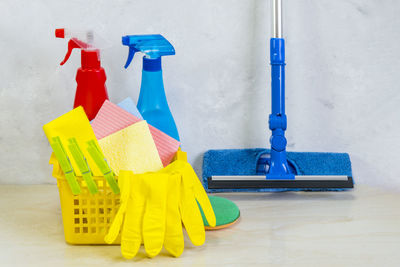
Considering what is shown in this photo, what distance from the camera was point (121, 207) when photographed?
84 centimetres

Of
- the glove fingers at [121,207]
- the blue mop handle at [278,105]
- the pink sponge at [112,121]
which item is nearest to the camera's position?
the glove fingers at [121,207]

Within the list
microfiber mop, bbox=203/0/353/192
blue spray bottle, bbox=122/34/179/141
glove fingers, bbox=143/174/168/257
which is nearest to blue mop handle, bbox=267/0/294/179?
microfiber mop, bbox=203/0/353/192

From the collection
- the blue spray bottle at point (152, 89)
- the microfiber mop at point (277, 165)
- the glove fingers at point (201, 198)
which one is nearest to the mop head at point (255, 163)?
the microfiber mop at point (277, 165)

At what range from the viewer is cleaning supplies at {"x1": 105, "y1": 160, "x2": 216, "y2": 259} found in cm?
85

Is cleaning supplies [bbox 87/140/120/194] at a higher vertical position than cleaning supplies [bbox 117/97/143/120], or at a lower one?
lower

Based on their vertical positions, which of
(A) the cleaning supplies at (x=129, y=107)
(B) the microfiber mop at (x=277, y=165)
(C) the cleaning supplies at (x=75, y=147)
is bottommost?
(B) the microfiber mop at (x=277, y=165)

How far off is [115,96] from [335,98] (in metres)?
0.45

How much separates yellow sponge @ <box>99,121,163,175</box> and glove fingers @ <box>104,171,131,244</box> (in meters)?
0.08

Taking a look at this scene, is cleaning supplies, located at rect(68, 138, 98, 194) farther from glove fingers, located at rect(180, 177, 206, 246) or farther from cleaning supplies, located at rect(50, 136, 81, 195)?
glove fingers, located at rect(180, 177, 206, 246)

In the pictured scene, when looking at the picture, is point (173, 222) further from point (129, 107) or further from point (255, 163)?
point (255, 163)

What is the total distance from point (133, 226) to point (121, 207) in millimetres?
34

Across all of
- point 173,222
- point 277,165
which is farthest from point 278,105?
point 173,222

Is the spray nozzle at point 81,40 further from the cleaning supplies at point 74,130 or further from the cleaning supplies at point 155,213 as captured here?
the cleaning supplies at point 155,213

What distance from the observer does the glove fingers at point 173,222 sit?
0.86 meters
